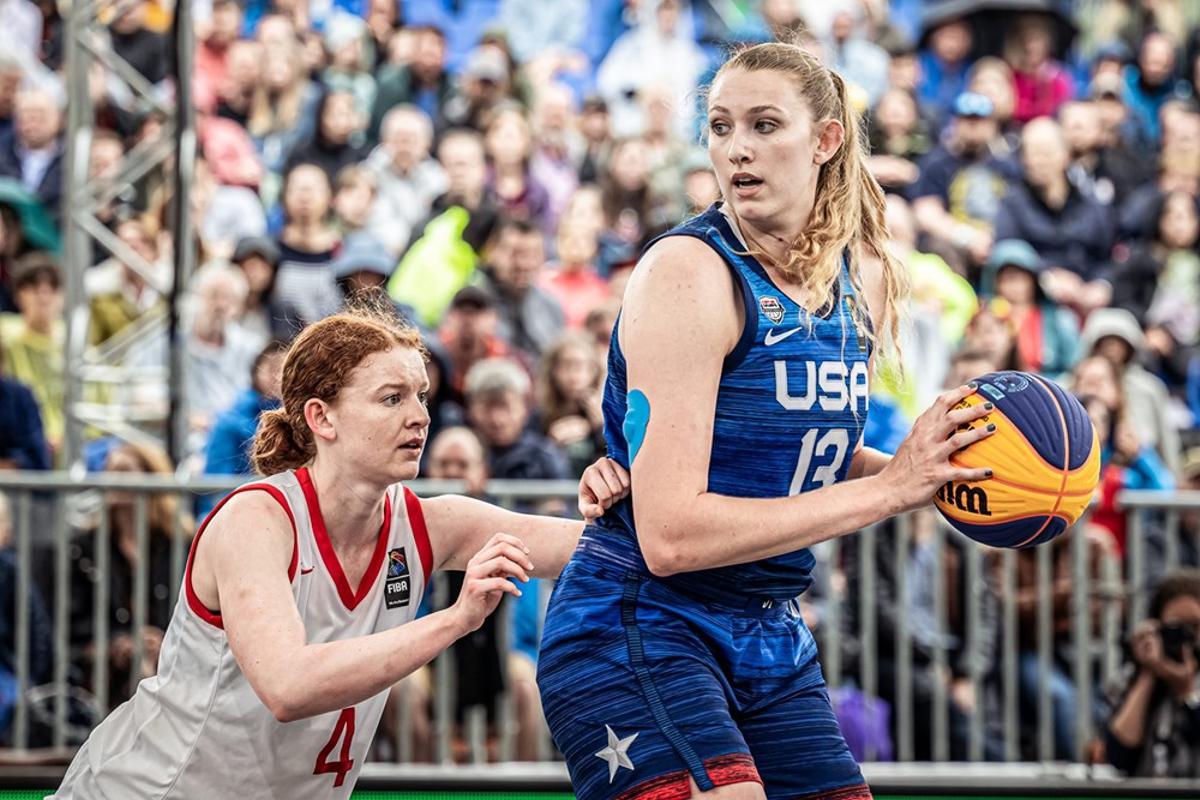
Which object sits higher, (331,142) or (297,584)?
(331,142)

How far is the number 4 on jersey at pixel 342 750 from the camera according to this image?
3904mm

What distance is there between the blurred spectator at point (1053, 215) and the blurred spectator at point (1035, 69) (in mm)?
1658

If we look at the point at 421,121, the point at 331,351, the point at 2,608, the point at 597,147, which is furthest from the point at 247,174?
the point at 331,351

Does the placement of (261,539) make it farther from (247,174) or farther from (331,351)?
(247,174)

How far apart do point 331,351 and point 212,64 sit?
9037mm

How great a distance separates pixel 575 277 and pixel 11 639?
446cm

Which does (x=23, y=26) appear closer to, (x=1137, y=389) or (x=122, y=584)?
(x=122, y=584)

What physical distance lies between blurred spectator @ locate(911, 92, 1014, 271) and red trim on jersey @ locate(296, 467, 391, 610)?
8.05 metres

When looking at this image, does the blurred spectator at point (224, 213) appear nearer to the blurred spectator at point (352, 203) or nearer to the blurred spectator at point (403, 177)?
the blurred spectator at point (352, 203)

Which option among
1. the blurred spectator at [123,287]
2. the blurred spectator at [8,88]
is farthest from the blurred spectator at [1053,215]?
the blurred spectator at [8,88]

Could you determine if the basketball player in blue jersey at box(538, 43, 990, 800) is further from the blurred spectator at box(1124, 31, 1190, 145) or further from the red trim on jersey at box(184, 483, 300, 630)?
the blurred spectator at box(1124, 31, 1190, 145)

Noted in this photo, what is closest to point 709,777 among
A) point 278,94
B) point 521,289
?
point 521,289

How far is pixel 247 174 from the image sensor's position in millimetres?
11547

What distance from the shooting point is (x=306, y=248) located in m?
10.4
